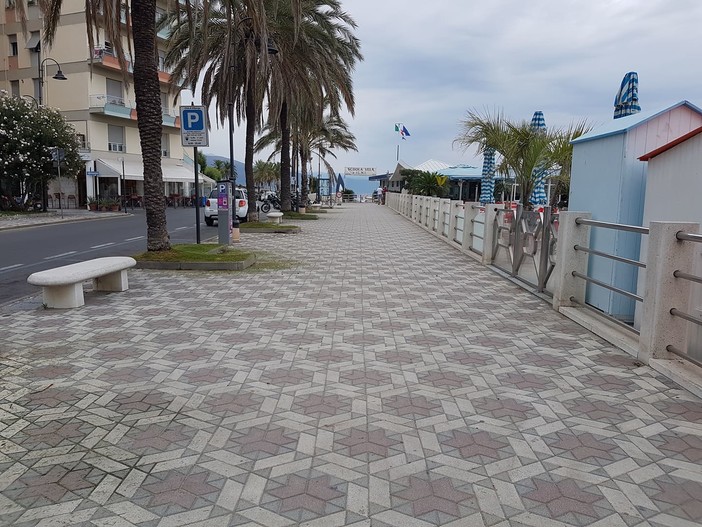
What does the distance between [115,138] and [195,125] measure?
111ft

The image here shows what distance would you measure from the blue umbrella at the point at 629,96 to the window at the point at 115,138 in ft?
129

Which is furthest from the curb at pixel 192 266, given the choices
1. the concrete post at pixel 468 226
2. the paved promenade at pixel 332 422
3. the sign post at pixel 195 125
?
the concrete post at pixel 468 226

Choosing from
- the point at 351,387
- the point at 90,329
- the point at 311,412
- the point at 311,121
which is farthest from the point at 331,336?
the point at 311,121

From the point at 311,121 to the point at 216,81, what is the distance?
325 inches

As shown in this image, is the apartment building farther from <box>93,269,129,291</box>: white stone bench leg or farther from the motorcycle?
<box>93,269,129,291</box>: white stone bench leg

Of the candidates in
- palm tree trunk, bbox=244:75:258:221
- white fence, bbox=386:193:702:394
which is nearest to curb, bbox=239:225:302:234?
palm tree trunk, bbox=244:75:258:221

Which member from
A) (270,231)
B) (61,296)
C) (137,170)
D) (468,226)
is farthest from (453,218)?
(137,170)

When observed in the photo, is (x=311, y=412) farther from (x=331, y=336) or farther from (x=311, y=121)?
(x=311, y=121)

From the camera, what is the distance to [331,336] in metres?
6.01

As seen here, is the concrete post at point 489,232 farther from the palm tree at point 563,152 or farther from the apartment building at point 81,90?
the apartment building at point 81,90

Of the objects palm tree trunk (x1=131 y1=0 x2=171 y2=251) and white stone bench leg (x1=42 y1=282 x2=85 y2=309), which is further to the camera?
palm tree trunk (x1=131 y1=0 x2=171 y2=251)

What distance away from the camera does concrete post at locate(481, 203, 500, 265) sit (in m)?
11.9

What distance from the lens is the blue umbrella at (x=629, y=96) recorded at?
9406mm

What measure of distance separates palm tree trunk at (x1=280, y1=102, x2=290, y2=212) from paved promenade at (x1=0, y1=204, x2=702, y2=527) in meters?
19.0
